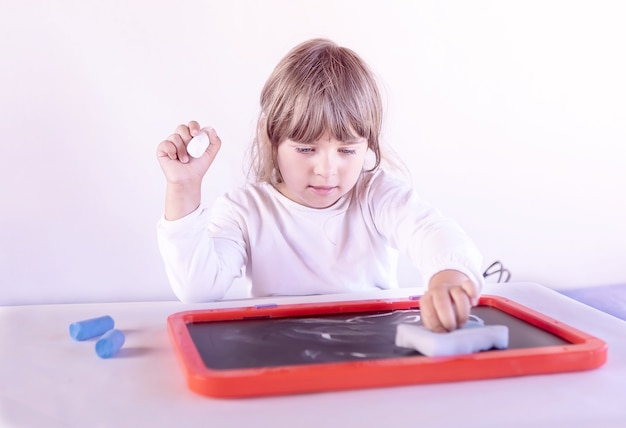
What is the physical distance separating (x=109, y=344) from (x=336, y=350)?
21cm

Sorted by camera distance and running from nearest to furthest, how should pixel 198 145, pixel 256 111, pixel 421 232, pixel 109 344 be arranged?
pixel 109 344 < pixel 198 145 < pixel 421 232 < pixel 256 111

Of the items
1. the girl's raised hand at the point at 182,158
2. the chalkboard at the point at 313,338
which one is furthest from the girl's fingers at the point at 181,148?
the chalkboard at the point at 313,338

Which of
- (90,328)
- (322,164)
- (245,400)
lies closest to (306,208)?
(322,164)

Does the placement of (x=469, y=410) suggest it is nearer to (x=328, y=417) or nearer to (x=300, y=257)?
(x=328, y=417)

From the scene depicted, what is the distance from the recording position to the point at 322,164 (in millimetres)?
1087

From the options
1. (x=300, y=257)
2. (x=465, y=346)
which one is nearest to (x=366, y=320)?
(x=465, y=346)

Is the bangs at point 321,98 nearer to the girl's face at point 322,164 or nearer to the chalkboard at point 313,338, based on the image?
the girl's face at point 322,164

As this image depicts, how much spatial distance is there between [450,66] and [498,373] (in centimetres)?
124

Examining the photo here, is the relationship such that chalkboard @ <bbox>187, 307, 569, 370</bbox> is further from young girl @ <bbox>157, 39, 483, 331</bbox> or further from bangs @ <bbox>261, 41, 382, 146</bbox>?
bangs @ <bbox>261, 41, 382, 146</bbox>

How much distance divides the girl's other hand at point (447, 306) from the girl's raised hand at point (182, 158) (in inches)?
14.7

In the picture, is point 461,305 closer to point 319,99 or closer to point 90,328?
point 90,328

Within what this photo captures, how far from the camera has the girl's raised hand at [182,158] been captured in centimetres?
99

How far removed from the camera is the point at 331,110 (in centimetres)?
111

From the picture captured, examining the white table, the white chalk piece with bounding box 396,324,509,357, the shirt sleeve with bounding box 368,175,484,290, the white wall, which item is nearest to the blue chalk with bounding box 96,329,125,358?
the white table
